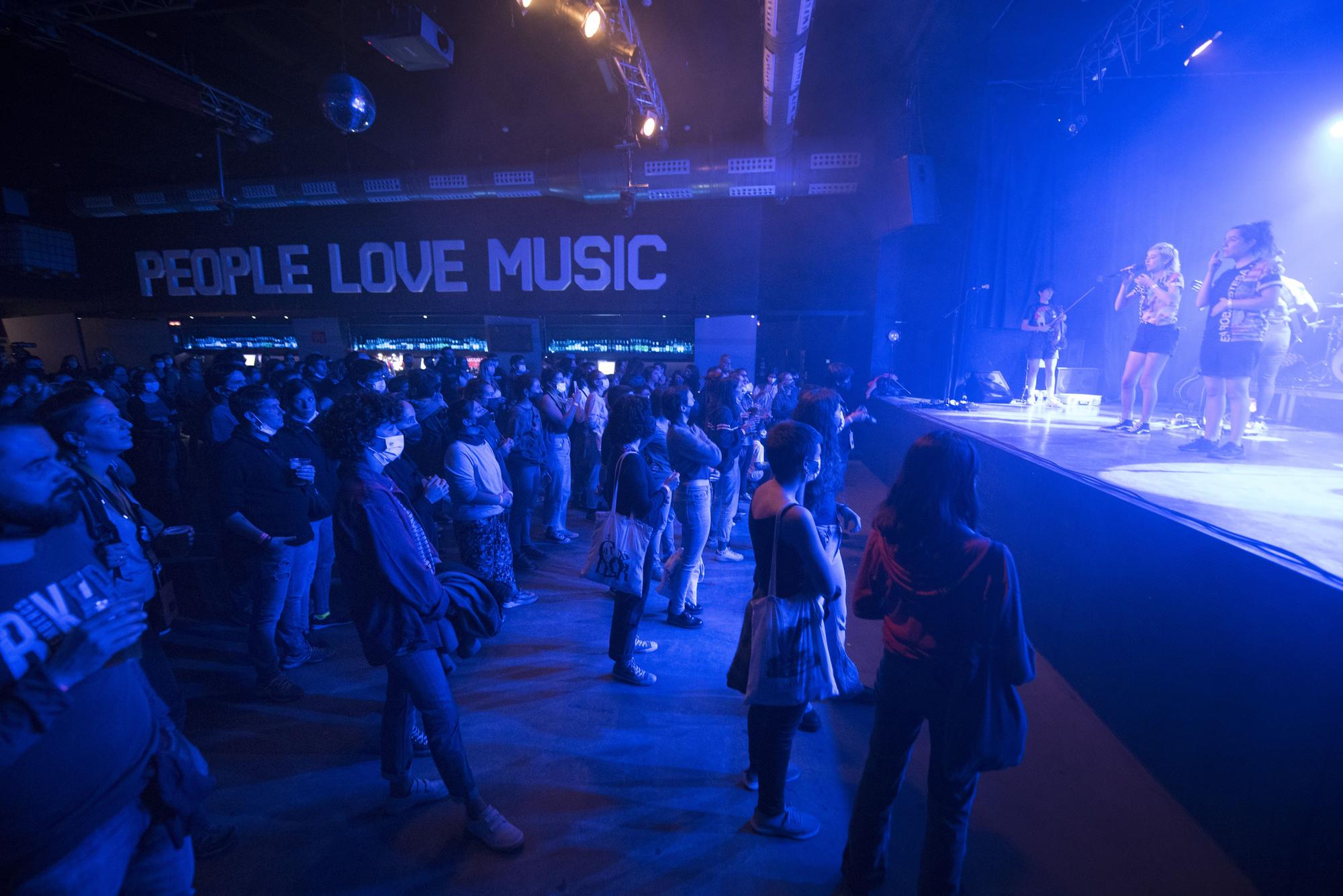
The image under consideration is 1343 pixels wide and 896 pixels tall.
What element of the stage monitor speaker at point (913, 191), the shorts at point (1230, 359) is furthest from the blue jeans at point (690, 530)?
the stage monitor speaker at point (913, 191)

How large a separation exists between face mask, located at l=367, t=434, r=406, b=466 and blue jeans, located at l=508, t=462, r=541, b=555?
251 centimetres

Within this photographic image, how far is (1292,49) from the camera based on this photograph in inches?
291

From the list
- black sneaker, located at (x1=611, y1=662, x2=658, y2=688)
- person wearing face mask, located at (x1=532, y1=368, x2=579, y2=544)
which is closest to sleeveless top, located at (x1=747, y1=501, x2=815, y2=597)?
black sneaker, located at (x1=611, y1=662, x2=658, y2=688)

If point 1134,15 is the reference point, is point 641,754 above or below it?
below

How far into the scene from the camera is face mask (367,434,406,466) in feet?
6.55

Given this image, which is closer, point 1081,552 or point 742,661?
point 742,661

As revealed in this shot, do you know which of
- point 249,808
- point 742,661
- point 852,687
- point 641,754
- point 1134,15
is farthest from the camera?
point 1134,15

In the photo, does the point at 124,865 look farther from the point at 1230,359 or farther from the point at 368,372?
the point at 1230,359

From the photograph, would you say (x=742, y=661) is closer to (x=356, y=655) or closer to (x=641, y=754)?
(x=641, y=754)

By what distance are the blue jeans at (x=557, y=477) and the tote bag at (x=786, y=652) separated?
3.61 m

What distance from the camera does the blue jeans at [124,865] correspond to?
1.06m

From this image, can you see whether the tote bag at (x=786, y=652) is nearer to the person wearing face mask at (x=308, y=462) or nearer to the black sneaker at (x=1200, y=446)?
the person wearing face mask at (x=308, y=462)

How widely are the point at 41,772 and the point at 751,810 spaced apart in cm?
214

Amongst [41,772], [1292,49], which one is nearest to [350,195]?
[41,772]
